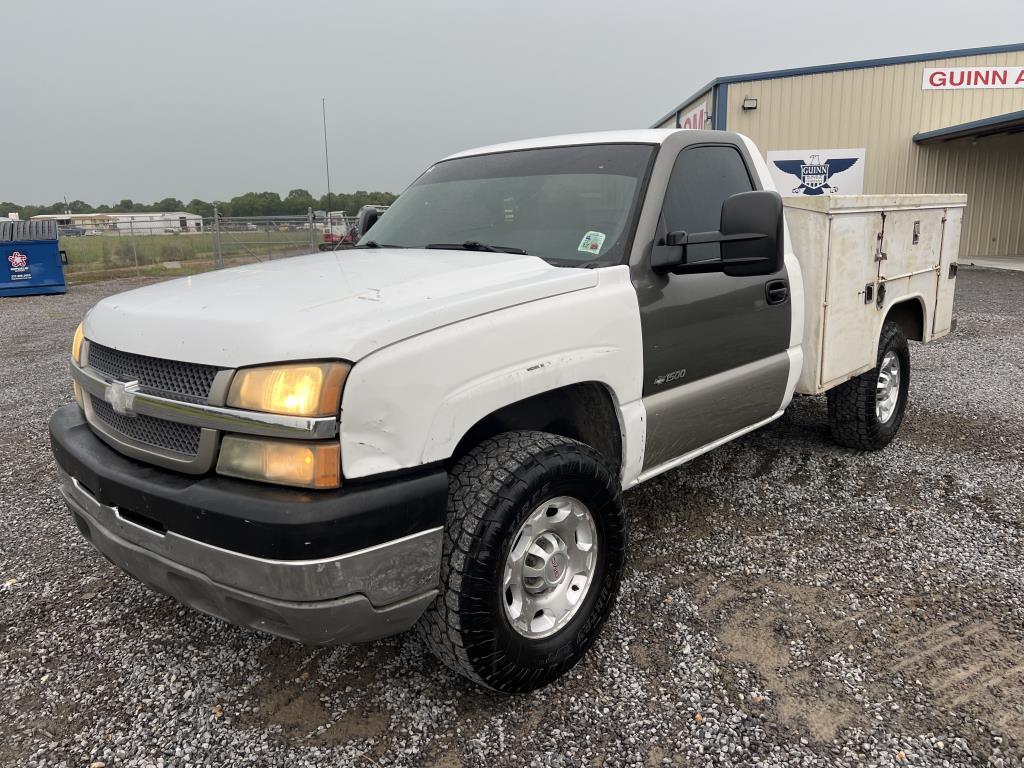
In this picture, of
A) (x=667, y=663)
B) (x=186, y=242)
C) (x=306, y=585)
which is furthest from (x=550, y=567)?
(x=186, y=242)

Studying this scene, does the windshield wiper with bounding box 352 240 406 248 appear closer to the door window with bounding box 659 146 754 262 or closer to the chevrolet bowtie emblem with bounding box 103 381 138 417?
the door window with bounding box 659 146 754 262

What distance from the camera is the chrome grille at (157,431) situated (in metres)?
2.12

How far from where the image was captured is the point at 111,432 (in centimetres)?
243

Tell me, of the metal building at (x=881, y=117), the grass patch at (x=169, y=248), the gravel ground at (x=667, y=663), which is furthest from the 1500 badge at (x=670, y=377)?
the grass patch at (x=169, y=248)

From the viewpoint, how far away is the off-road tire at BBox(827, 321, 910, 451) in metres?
4.57

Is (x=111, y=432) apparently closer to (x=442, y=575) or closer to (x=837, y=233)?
(x=442, y=575)

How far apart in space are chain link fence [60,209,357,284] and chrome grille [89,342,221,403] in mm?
15837

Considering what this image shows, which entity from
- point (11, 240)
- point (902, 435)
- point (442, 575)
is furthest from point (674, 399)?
point (11, 240)

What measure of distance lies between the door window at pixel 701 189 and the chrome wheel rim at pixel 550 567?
1.19 m

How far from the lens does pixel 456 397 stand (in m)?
2.16

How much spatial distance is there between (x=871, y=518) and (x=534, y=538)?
2.28 m

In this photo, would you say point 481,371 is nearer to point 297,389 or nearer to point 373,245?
point 297,389

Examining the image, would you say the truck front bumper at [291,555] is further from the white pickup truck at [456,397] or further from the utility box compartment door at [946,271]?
the utility box compartment door at [946,271]

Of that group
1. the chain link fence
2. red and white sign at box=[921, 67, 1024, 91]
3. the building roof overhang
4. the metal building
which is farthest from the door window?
red and white sign at box=[921, 67, 1024, 91]
